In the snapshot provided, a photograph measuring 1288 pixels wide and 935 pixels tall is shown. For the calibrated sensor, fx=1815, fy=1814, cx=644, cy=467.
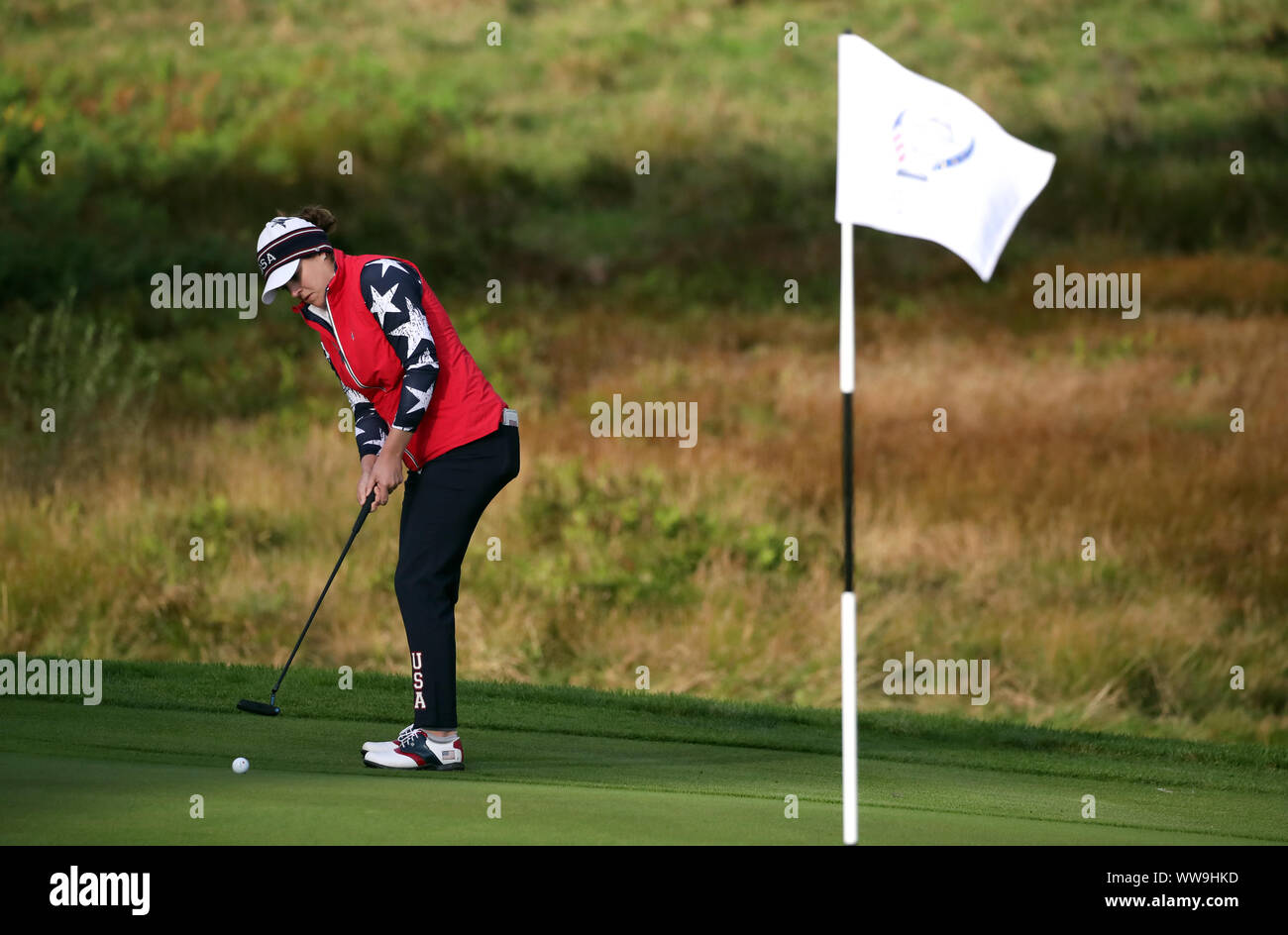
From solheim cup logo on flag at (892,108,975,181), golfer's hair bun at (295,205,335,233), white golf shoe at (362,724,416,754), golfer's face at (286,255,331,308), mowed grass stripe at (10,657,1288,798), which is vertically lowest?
mowed grass stripe at (10,657,1288,798)

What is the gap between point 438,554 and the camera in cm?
505

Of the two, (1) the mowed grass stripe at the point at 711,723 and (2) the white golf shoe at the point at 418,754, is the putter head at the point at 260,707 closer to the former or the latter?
(1) the mowed grass stripe at the point at 711,723

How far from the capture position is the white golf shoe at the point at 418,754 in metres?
5.11

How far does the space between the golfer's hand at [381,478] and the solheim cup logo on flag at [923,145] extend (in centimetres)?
156

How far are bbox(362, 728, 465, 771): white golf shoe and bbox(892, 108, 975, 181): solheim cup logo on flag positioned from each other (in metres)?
2.05

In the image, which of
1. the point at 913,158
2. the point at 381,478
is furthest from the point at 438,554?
the point at 913,158

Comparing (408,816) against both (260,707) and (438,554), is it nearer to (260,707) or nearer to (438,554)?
(438,554)

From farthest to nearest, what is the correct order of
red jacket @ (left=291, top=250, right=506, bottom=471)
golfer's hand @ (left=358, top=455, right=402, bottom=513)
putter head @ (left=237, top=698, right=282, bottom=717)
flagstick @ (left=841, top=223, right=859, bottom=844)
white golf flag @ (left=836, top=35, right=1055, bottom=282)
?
putter head @ (left=237, top=698, right=282, bottom=717) → red jacket @ (left=291, top=250, right=506, bottom=471) → golfer's hand @ (left=358, top=455, right=402, bottom=513) → white golf flag @ (left=836, top=35, right=1055, bottom=282) → flagstick @ (left=841, top=223, right=859, bottom=844)

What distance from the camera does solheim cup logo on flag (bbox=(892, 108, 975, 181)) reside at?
→ 4512 millimetres

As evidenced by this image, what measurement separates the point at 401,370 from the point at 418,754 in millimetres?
1087

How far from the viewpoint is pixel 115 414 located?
51.3 feet

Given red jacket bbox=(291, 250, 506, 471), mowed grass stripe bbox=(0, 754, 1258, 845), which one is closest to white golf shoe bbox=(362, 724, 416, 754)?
mowed grass stripe bbox=(0, 754, 1258, 845)

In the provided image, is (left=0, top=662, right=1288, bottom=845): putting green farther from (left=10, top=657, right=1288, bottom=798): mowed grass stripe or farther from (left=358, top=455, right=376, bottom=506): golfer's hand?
(left=358, top=455, right=376, bottom=506): golfer's hand

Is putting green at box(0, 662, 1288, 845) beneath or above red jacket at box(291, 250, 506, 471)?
beneath
